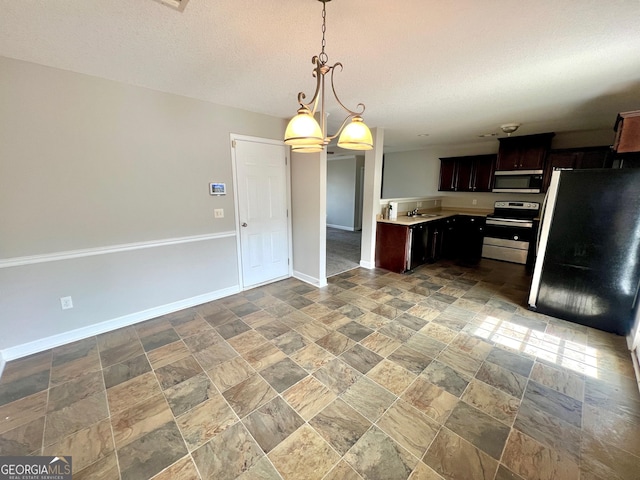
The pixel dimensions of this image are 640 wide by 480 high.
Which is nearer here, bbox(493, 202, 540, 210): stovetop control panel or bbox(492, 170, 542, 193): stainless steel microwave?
bbox(492, 170, 542, 193): stainless steel microwave

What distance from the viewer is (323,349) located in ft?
7.92

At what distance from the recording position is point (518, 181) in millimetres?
4871

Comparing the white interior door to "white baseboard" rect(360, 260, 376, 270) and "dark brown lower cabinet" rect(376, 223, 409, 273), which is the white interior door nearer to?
"white baseboard" rect(360, 260, 376, 270)

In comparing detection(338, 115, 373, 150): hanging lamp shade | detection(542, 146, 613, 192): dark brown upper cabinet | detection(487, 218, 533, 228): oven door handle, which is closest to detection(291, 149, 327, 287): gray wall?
detection(338, 115, 373, 150): hanging lamp shade

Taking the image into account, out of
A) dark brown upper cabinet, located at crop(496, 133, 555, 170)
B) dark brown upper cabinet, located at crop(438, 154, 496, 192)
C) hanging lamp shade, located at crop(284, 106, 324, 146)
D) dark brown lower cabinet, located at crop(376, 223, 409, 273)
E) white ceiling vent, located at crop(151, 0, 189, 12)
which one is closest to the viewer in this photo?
white ceiling vent, located at crop(151, 0, 189, 12)

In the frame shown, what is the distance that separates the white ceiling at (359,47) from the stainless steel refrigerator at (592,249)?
0.97 metres

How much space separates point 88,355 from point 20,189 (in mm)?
1559

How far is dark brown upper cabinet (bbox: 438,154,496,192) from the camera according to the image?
544cm

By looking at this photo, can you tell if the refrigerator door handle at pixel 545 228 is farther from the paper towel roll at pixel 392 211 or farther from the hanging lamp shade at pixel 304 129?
the hanging lamp shade at pixel 304 129

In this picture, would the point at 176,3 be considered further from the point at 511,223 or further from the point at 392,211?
the point at 511,223

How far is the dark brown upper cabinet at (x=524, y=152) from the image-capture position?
4.59 metres

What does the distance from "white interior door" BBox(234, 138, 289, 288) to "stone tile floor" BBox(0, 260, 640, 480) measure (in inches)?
39.9

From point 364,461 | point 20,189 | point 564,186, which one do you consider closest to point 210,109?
point 20,189

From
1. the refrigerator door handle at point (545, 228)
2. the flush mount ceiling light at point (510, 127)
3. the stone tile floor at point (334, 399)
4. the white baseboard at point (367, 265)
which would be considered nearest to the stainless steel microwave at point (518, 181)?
the flush mount ceiling light at point (510, 127)
